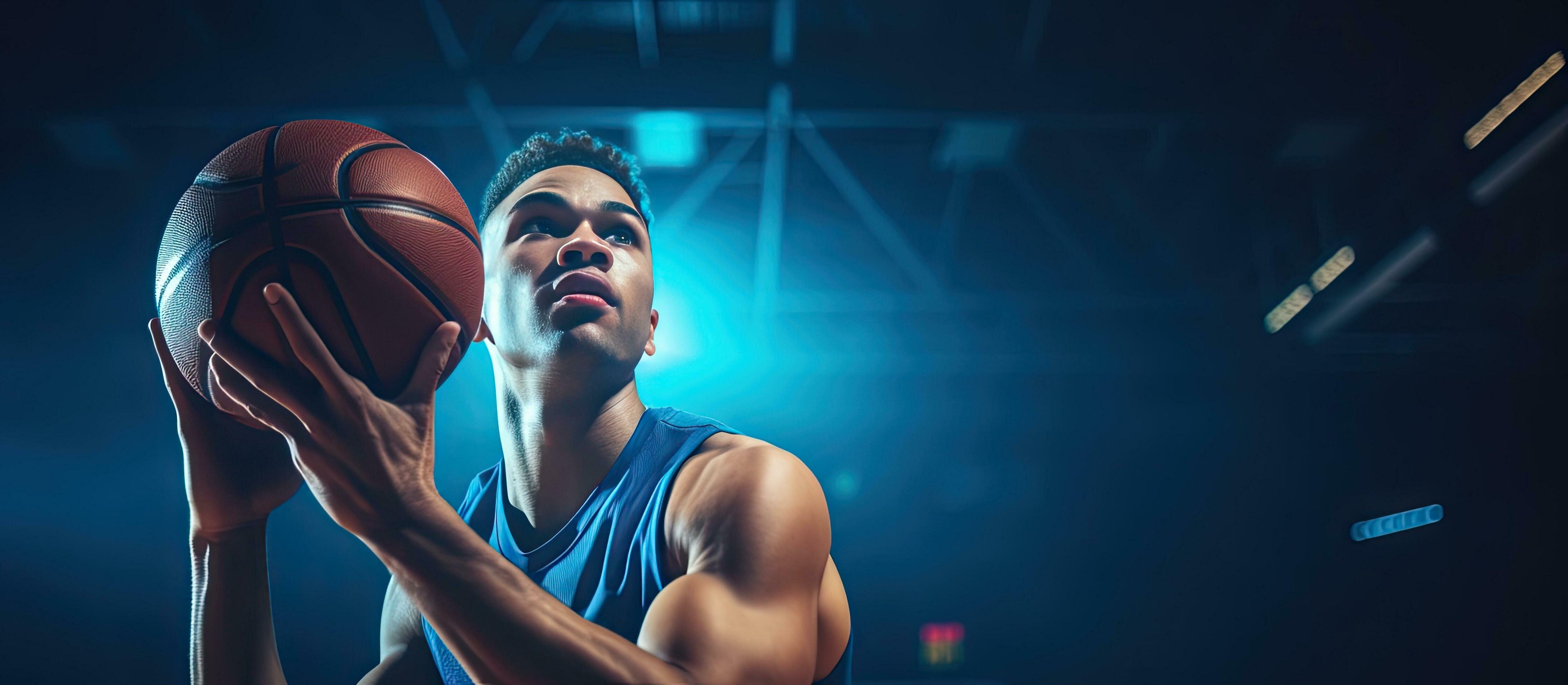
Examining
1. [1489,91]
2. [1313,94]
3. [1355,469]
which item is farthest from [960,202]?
[1355,469]

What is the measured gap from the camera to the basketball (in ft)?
4.21

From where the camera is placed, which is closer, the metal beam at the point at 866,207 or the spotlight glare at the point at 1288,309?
the metal beam at the point at 866,207

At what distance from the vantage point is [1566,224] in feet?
16.3

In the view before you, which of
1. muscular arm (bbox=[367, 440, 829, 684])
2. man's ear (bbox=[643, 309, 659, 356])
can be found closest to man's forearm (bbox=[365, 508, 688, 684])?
muscular arm (bbox=[367, 440, 829, 684])

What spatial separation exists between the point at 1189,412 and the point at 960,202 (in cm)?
290

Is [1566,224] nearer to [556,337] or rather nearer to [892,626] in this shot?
[892,626]

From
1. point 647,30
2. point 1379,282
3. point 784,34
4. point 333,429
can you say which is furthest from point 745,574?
point 1379,282

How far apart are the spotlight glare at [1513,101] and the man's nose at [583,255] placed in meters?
4.29

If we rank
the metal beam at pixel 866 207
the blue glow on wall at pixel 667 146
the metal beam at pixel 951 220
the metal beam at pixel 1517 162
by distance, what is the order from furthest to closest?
the blue glow on wall at pixel 667 146
the metal beam at pixel 951 220
the metal beam at pixel 866 207
the metal beam at pixel 1517 162

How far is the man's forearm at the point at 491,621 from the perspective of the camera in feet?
3.62

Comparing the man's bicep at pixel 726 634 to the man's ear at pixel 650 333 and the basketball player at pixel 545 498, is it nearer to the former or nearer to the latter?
the basketball player at pixel 545 498

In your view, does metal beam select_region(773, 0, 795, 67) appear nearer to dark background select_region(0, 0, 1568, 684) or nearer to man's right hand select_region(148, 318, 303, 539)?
dark background select_region(0, 0, 1568, 684)

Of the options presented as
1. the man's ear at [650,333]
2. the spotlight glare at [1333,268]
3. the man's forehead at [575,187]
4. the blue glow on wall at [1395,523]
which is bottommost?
the man's ear at [650,333]

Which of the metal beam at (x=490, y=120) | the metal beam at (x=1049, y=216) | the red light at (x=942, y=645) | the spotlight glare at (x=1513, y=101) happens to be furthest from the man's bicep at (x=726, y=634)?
the red light at (x=942, y=645)
